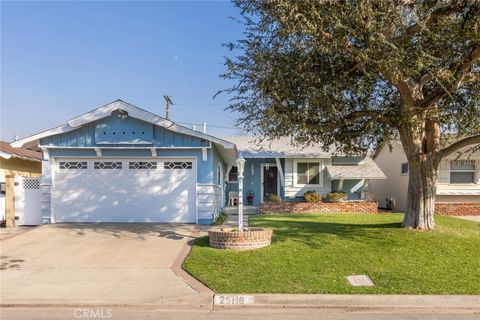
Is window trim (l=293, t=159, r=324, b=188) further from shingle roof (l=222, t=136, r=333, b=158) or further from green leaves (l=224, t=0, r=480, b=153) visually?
green leaves (l=224, t=0, r=480, b=153)

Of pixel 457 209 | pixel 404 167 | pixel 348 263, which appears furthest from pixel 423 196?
pixel 404 167

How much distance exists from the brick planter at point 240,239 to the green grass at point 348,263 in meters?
0.24

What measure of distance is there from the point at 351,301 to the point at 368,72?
4960 millimetres

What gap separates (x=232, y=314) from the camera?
20.9 ft

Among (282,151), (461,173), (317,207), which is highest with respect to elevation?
(282,151)

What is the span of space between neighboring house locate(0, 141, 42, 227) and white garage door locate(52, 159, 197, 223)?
138cm

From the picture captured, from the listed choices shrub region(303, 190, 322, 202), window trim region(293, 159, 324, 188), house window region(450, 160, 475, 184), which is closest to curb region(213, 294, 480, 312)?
shrub region(303, 190, 322, 202)

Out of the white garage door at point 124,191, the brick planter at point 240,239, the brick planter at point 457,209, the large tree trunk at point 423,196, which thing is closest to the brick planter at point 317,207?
the brick planter at point 457,209

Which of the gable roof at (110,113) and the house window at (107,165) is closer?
the gable roof at (110,113)

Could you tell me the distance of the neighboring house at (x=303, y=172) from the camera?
→ 2098 centimetres

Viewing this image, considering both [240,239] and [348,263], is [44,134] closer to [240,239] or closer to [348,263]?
[240,239]

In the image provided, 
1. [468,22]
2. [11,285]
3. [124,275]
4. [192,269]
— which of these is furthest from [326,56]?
[11,285]

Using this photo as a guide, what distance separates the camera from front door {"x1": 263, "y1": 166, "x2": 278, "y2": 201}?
22344 mm

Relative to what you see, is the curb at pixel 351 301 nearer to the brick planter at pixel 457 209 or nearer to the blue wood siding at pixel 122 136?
the blue wood siding at pixel 122 136
